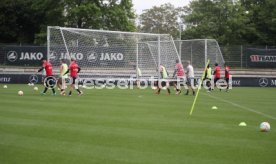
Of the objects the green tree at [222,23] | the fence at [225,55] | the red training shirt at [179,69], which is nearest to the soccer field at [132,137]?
the red training shirt at [179,69]

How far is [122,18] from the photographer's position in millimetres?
56469

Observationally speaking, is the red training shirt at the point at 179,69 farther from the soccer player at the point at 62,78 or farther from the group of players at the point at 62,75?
the soccer player at the point at 62,78

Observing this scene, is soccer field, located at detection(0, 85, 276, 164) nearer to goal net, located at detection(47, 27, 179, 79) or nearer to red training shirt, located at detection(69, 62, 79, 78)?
red training shirt, located at detection(69, 62, 79, 78)

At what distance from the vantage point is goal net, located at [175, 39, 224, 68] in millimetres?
38938

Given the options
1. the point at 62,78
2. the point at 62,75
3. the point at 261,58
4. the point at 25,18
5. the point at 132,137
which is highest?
the point at 25,18

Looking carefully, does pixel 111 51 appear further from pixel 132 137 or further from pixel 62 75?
pixel 132 137

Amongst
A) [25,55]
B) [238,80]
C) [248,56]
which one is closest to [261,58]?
[248,56]

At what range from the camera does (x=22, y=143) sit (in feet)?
32.1

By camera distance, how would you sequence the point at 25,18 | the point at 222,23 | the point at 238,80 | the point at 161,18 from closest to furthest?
the point at 238,80
the point at 25,18
the point at 222,23
the point at 161,18

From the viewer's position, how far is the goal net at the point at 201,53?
38.9 metres

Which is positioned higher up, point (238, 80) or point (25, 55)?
point (25, 55)

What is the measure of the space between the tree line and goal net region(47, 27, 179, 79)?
20941 mm

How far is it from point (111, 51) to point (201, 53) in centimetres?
974

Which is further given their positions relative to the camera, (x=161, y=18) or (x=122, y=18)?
(x=161, y=18)
